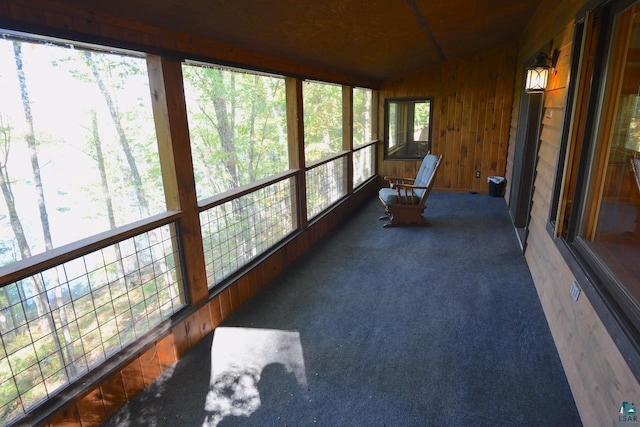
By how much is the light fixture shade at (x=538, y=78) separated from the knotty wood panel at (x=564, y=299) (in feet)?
0.35

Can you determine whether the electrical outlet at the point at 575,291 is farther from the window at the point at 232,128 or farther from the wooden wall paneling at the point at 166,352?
the window at the point at 232,128

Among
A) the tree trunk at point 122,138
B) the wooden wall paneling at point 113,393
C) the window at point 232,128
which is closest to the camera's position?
the wooden wall paneling at point 113,393

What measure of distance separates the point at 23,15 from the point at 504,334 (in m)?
3.05

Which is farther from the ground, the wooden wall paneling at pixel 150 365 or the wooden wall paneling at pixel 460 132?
the wooden wall paneling at pixel 460 132

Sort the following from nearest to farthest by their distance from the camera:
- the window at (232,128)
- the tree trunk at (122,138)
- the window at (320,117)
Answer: the tree trunk at (122,138) < the window at (232,128) < the window at (320,117)

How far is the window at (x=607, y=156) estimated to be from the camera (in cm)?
185

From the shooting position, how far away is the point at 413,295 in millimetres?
3066

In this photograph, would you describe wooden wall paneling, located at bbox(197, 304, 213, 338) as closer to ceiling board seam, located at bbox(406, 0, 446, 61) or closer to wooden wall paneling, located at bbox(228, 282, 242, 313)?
wooden wall paneling, located at bbox(228, 282, 242, 313)

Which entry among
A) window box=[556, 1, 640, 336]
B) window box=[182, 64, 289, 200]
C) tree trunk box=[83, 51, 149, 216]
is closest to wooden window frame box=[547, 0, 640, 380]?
window box=[556, 1, 640, 336]

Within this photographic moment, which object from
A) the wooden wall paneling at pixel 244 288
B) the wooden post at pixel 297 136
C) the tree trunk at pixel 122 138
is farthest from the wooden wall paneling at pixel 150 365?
the tree trunk at pixel 122 138

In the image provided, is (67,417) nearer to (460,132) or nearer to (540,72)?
(540,72)

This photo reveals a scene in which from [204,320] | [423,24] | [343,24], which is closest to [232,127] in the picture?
[423,24]
